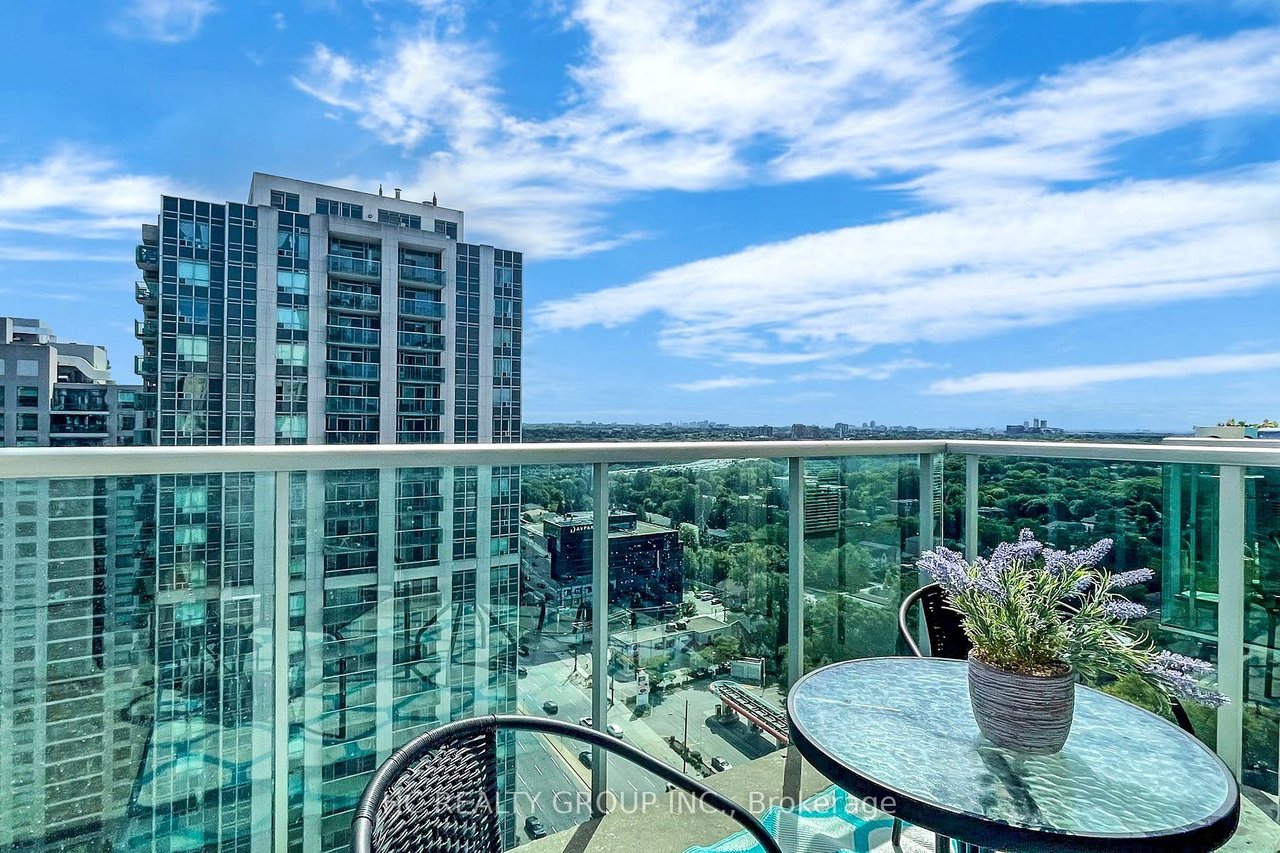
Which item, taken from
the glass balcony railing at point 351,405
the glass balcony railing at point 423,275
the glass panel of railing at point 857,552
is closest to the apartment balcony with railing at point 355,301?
the glass balcony railing at point 423,275

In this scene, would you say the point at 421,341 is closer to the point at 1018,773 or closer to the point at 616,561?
the point at 616,561

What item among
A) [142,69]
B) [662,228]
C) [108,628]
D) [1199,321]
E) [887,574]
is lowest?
[887,574]

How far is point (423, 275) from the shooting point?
99.0ft

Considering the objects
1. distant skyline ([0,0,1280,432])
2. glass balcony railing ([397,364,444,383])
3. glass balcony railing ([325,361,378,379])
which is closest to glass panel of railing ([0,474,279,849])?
distant skyline ([0,0,1280,432])

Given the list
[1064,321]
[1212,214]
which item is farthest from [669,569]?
[1064,321]

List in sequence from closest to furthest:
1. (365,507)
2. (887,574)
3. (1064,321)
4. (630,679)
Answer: (365,507) → (630,679) → (887,574) → (1064,321)

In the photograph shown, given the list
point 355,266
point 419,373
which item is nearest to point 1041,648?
point 419,373

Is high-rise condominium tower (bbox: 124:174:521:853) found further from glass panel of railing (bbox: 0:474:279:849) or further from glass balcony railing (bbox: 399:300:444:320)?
glass balcony railing (bbox: 399:300:444:320)

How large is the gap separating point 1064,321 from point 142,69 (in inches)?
804

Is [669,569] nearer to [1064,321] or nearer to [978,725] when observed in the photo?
[978,725]

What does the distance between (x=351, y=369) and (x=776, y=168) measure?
22146 mm

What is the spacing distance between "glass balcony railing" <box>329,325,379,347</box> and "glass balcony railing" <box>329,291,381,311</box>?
1.01 m

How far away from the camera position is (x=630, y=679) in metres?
2.15

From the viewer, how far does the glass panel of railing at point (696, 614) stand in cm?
215
